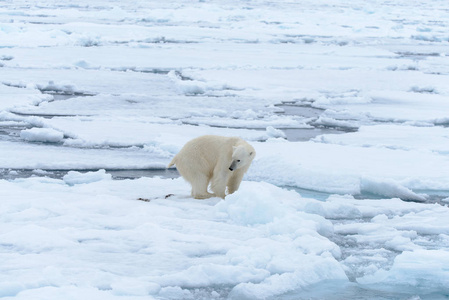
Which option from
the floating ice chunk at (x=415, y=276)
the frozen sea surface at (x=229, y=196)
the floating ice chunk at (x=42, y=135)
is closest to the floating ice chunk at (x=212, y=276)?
the frozen sea surface at (x=229, y=196)

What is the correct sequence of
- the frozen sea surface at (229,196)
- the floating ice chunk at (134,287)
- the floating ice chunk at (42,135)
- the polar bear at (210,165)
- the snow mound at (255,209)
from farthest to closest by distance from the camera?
the floating ice chunk at (42,135) → the polar bear at (210,165) → the snow mound at (255,209) → the frozen sea surface at (229,196) → the floating ice chunk at (134,287)

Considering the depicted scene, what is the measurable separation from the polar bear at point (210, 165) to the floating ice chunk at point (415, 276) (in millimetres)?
1234

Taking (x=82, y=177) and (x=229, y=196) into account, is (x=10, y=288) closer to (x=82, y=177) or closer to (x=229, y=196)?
(x=229, y=196)

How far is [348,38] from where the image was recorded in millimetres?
21188

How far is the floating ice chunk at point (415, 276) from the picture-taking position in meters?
3.04

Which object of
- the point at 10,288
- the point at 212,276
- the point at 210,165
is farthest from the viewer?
the point at 210,165

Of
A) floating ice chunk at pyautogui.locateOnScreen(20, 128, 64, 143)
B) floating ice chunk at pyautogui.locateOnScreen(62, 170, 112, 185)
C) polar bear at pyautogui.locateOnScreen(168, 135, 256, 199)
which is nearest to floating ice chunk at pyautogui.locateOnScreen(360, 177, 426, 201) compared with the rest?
polar bear at pyautogui.locateOnScreen(168, 135, 256, 199)

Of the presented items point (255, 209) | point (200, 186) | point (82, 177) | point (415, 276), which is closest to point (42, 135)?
point (82, 177)

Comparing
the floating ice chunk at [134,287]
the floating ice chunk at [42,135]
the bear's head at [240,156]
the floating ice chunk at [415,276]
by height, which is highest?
the bear's head at [240,156]

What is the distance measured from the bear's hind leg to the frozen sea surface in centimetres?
11

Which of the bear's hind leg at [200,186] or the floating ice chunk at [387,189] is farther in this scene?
the floating ice chunk at [387,189]

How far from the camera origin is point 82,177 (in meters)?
4.98

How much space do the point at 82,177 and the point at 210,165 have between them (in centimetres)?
129

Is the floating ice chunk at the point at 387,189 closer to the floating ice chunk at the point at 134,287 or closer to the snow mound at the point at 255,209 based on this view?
the snow mound at the point at 255,209
